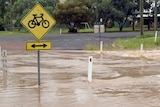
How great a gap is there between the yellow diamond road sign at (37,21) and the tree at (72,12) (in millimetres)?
52868

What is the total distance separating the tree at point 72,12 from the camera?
66.9m

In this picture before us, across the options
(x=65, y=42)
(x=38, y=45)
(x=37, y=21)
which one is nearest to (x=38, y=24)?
(x=37, y=21)

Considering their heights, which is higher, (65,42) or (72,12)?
(72,12)

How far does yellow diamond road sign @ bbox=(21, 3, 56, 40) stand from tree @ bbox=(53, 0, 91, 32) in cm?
5287

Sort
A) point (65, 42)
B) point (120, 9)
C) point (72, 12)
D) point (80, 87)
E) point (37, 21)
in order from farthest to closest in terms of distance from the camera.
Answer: point (120, 9) < point (72, 12) < point (65, 42) < point (80, 87) < point (37, 21)

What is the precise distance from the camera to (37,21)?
13.9 m

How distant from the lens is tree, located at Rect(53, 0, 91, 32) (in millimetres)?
A: 66938

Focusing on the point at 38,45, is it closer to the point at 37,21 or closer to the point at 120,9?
the point at 37,21

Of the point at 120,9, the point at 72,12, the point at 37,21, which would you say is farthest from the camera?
the point at 120,9

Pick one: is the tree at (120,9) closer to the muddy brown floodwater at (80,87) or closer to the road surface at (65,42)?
the road surface at (65,42)

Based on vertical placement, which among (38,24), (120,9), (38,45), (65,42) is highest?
(120,9)

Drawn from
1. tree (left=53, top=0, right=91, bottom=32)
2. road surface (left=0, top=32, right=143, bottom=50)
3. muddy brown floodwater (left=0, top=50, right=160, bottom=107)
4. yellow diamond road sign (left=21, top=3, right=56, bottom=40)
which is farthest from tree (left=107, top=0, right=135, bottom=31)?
yellow diamond road sign (left=21, top=3, right=56, bottom=40)

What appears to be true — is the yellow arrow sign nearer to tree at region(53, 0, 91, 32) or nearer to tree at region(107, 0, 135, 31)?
tree at region(53, 0, 91, 32)

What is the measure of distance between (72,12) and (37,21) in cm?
5339
